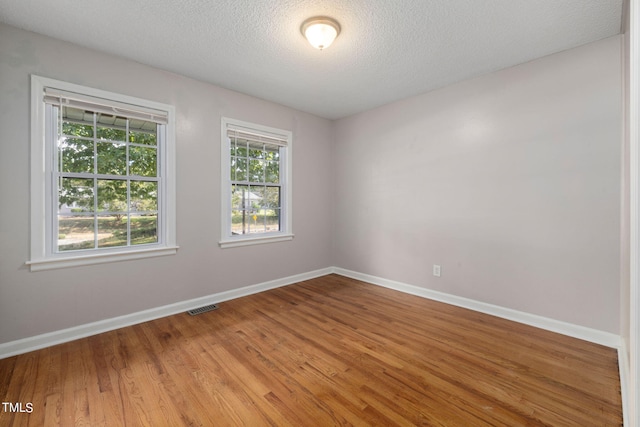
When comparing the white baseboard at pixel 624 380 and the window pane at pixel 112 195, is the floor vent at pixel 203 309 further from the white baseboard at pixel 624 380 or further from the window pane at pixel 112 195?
the white baseboard at pixel 624 380

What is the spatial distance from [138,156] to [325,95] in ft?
7.57

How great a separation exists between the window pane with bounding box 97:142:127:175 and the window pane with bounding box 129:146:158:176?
6 cm

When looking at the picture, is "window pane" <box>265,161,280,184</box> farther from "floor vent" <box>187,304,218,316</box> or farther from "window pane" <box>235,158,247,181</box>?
"floor vent" <box>187,304,218,316</box>

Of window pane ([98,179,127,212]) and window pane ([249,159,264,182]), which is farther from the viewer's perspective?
window pane ([249,159,264,182])

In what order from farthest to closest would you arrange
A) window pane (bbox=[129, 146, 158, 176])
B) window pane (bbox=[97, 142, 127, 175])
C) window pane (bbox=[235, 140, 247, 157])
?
window pane (bbox=[235, 140, 247, 157])
window pane (bbox=[129, 146, 158, 176])
window pane (bbox=[97, 142, 127, 175])

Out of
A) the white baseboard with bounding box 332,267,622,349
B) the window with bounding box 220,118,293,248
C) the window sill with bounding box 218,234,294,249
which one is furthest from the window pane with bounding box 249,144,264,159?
the white baseboard with bounding box 332,267,622,349

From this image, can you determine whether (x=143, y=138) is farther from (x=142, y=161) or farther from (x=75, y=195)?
(x=75, y=195)

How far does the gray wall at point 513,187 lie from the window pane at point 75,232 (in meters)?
3.38

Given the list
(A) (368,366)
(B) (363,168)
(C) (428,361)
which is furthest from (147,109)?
(C) (428,361)

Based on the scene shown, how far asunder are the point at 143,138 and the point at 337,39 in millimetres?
2206

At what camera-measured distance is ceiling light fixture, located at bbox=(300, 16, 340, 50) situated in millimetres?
2243

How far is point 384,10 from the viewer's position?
2.16 m

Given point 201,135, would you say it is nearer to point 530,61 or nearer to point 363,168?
point 363,168

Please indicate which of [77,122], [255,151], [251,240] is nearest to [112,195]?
[77,122]
